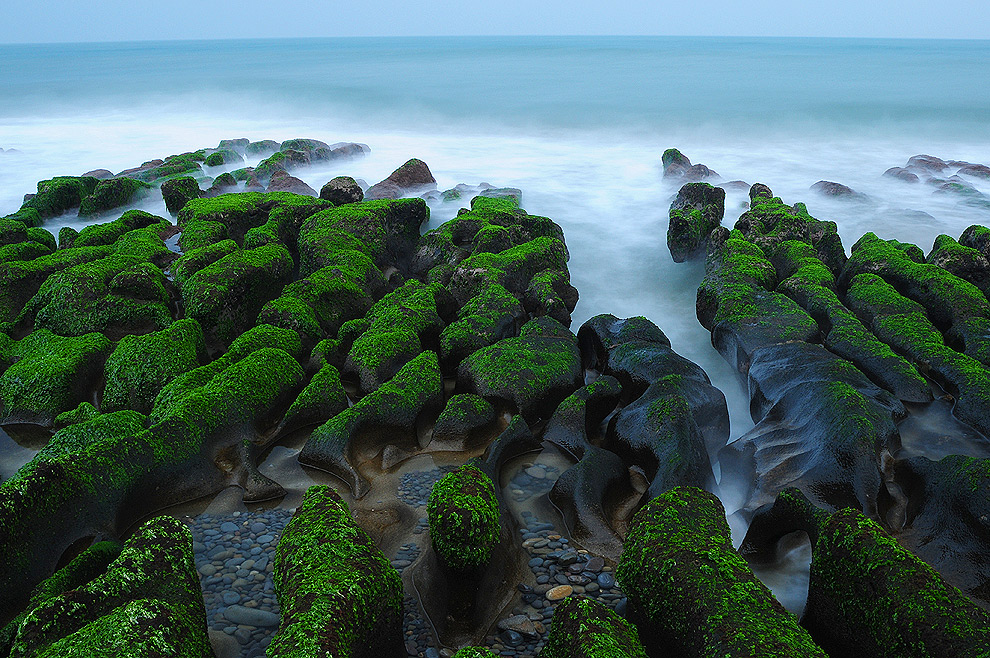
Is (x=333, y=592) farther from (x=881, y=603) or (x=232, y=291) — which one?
(x=232, y=291)

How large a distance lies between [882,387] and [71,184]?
1533cm

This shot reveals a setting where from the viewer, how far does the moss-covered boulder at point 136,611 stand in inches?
124

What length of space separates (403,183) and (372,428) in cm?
1098

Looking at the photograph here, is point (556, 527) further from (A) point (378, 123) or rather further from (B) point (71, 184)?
(A) point (378, 123)

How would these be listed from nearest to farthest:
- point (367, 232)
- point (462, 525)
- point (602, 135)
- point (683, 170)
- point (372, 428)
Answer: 1. point (462, 525)
2. point (372, 428)
3. point (367, 232)
4. point (683, 170)
5. point (602, 135)

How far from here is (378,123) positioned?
28031 millimetres

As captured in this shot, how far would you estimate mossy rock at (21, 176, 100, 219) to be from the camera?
13.1 m

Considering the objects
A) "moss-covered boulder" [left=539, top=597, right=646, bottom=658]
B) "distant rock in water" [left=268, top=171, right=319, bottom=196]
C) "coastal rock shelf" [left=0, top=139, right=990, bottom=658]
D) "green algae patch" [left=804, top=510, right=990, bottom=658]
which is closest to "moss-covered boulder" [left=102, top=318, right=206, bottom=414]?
"coastal rock shelf" [left=0, top=139, right=990, bottom=658]

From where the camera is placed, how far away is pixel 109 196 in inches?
538

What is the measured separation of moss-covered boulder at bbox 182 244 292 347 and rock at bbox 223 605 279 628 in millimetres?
4124

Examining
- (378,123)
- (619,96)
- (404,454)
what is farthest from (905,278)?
(619,96)

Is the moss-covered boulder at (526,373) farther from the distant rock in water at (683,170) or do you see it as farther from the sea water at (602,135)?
the distant rock in water at (683,170)

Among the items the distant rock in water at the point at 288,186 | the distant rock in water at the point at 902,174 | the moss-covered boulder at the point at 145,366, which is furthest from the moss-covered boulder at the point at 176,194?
the distant rock in water at the point at 902,174

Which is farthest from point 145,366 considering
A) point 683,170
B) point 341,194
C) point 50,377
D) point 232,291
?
point 683,170
